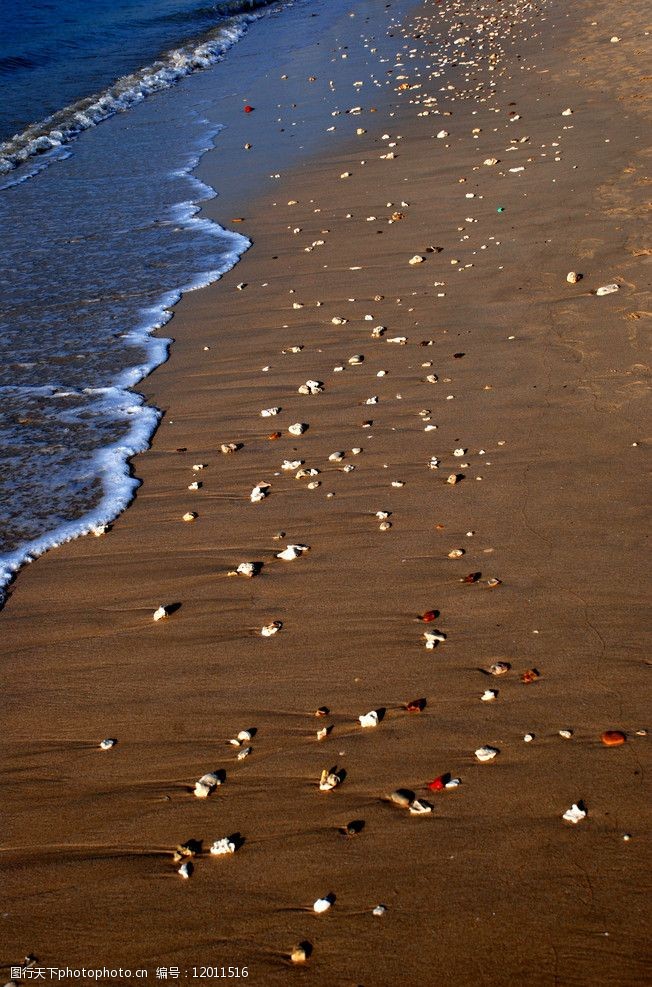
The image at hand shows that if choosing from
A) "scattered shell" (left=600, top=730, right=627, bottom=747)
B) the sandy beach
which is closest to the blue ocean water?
the sandy beach

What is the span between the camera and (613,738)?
10.8 ft

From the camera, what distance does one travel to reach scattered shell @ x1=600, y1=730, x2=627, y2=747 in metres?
3.29

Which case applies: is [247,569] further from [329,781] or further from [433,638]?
[329,781]

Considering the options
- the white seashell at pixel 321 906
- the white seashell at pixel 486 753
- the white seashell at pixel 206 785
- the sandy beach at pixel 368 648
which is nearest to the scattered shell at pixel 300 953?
the sandy beach at pixel 368 648

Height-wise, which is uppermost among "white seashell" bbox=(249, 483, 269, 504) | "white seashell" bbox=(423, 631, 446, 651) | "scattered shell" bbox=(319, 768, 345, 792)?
"white seashell" bbox=(249, 483, 269, 504)

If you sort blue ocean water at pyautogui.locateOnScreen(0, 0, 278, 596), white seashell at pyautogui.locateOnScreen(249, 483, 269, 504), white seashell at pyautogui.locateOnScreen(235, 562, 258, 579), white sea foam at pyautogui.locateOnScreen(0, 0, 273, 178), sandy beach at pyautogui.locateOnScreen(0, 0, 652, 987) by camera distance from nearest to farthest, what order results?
sandy beach at pyautogui.locateOnScreen(0, 0, 652, 987) → white seashell at pyautogui.locateOnScreen(235, 562, 258, 579) → white seashell at pyautogui.locateOnScreen(249, 483, 269, 504) → blue ocean water at pyautogui.locateOnScreen(0, 0, 278, 596) → white sea foam at pyautogui.locateOnScreen(0, 0, 273, 178)

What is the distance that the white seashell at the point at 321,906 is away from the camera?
290 cm

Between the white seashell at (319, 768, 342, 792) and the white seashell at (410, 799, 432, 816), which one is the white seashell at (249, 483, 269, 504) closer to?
the white seashell at (319, 768, 342, 792)

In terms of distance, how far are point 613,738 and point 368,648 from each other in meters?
1.14

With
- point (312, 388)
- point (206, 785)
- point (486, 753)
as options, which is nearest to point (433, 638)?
point (486, 753)

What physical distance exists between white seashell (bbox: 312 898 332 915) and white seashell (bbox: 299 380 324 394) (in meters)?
4.06

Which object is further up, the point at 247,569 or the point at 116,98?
the point at 116,98

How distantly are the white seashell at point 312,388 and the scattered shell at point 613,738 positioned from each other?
3658 millimetres

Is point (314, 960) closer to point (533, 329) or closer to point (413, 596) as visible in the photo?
point (413, 596)
